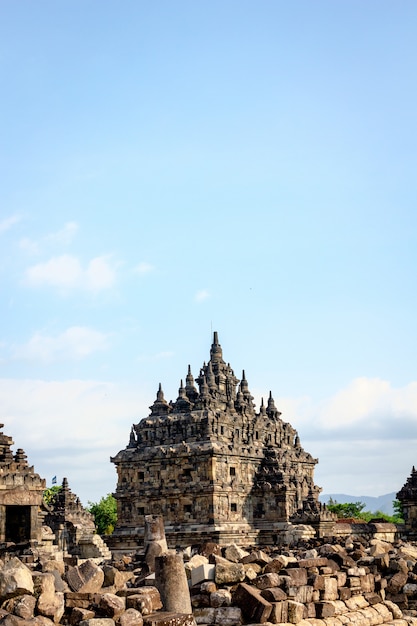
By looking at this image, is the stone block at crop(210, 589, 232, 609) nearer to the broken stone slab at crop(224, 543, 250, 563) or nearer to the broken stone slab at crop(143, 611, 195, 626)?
the broken stone slab at crop(143, 611, 195, 626)

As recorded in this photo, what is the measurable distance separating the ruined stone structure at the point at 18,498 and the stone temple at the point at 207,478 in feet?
53.3

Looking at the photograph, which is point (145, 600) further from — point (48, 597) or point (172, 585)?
point (48, 597)

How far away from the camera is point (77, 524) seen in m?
42.5

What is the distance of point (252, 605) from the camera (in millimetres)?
12258

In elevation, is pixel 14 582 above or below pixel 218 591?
above

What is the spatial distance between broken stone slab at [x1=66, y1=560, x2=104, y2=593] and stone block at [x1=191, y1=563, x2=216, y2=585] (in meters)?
2.17

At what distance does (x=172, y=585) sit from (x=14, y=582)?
2.63 m

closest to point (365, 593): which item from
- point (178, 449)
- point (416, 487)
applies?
point (416, 487)

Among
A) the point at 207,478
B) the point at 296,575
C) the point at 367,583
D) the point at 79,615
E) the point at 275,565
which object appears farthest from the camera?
the point at 207,478

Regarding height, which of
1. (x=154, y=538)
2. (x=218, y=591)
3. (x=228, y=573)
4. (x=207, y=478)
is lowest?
(x=218, y=591)

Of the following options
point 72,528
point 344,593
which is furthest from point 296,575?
point 72,528

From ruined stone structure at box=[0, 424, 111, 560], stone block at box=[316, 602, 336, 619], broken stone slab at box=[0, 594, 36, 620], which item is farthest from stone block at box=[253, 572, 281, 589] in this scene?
ruined stone structure at box=[0, 424, 111, 560]

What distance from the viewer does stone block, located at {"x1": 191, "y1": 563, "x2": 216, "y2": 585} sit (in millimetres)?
13250

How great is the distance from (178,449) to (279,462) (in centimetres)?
562
